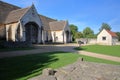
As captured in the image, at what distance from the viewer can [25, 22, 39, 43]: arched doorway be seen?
33.0m

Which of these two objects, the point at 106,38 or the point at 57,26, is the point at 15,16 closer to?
the point at 57,26

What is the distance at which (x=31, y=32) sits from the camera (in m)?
33.7

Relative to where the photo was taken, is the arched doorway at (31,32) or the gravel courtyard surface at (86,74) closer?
the gravel courtyard surface at (86,74)

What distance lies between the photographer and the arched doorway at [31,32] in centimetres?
3297

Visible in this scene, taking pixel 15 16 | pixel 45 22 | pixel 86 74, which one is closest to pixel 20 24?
pixel 15 16

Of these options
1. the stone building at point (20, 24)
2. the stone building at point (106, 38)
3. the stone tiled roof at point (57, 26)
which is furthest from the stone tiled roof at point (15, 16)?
the stone building at point (106, 38)

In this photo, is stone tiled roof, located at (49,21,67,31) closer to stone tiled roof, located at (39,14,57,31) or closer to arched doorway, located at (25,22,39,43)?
stone tiled roof, located at (39,14,57,31)

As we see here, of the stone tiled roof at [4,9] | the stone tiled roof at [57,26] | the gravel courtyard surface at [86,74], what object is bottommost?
the gravel courtyard surface at [86,74]

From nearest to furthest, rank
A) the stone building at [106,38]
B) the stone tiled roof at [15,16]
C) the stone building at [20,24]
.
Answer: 1. the stone building at [20,24]
2. the stone tiled roof at [15,16]
3. the stone building at [106,38]

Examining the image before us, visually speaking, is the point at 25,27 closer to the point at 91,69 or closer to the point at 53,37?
the point at 53,37

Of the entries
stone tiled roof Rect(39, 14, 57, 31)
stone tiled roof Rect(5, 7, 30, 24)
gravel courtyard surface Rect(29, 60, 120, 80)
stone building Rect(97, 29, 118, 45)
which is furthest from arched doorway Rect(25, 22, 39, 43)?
gravel courtyard surface Rect(29, 60, 120, 80)

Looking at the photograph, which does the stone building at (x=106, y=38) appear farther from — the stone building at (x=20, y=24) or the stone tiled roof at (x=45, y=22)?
the stone building at (x=20, y=24)

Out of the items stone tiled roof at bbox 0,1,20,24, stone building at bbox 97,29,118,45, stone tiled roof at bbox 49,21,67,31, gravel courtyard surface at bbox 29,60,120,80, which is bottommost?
gravel courtyard surface at bbox 29,60,120,80

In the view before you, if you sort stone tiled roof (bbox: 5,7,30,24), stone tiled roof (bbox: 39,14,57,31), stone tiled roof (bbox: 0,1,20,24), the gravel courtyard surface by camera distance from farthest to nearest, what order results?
stone tiled roof (bbox: 39,14,57,31)
stone tiled roof (bbox: 0,1,20,24)
stone tiled roof (bbox: 5,7,30,24)
the gravel courtyard surface
